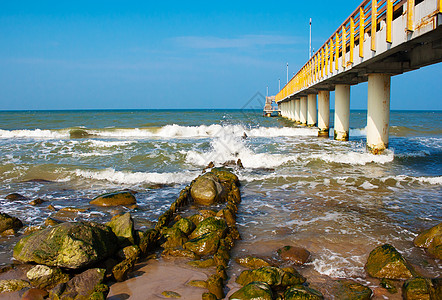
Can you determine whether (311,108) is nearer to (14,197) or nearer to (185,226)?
(14,197)

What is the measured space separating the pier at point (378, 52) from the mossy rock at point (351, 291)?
530 cm

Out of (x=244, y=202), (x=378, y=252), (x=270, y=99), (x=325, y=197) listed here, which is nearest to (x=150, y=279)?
(x=378, y=252)

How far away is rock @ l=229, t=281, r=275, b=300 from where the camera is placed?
3.83 m

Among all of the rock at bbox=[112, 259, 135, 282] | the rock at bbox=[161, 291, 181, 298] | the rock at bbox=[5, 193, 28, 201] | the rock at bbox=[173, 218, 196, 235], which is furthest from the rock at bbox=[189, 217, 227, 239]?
the rock at bbox=[5, 193, 28, 201]

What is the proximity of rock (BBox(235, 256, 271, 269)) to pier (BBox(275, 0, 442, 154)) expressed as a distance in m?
5.60

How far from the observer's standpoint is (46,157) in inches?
656

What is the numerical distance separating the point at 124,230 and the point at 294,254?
283 centimetres

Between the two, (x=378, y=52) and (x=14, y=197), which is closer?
(x=14, y=197)

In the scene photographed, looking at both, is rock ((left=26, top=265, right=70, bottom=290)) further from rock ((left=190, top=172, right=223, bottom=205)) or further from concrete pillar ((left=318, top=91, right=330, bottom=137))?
concrete pillar ((left=318, top=91, right=330, bottom=137))

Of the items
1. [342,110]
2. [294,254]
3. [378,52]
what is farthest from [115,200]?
[342,110]

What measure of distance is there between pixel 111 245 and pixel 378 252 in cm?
398

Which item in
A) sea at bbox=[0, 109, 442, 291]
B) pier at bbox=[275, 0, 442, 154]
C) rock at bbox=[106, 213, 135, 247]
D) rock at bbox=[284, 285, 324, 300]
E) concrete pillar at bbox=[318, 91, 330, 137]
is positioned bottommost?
sea at bbox=[0, 109, 442, 291]

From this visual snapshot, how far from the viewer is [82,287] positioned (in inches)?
169

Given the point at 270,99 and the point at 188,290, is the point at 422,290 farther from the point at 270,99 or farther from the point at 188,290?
the point at 270,99
